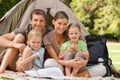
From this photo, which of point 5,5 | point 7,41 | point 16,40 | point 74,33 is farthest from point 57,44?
point 5,5

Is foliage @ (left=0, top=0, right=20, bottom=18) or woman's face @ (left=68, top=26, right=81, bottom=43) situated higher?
foliage @ (left=0, top=0, right=20, bottom=18)

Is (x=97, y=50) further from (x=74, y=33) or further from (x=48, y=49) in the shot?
(x=48, y=49)

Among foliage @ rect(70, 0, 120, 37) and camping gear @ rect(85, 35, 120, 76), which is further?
foliage @ rect(70, 0, 120, 37)

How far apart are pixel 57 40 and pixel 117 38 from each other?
16.7 metres

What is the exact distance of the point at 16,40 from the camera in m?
5.08

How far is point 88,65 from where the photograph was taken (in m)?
5.46

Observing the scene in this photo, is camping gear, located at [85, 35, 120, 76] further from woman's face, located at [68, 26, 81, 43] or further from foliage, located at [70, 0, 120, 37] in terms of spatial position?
foliage, located at [70, 0, 120, 37]

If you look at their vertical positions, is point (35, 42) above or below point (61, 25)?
below

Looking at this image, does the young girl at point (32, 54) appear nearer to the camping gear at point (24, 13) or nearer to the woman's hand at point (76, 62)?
the woman's hand at point (76, 62)

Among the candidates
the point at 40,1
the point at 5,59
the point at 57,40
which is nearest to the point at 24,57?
the point at 5,59

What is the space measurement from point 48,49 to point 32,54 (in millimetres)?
253

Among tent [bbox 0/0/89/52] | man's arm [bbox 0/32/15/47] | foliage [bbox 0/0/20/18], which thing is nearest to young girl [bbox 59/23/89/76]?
man's arm [bbox 0/32/15/47]

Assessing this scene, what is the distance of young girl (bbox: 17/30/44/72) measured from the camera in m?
4.91

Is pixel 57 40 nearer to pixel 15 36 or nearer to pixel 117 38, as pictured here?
pixel 15 36
